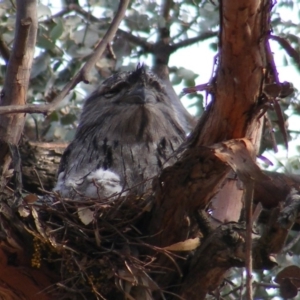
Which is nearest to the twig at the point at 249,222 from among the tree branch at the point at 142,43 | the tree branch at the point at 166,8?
the tree branch at the point at 142,43

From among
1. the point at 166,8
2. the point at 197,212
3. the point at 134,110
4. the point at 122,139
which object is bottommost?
the point at 197,212

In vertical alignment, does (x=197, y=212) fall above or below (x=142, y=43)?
below

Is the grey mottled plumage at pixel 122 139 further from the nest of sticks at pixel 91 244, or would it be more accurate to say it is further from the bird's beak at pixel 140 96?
the nest of sticks at pixel 91 244

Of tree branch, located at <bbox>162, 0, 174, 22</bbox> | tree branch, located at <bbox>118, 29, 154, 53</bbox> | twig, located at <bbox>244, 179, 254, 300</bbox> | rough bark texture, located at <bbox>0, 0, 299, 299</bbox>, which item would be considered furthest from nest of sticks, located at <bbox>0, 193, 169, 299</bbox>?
tree branch, located at <bbox>162, 0, 174, 22</bbox>

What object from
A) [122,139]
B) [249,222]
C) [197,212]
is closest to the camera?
[249,222]

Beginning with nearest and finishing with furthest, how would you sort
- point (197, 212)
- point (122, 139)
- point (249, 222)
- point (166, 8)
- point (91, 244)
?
point (249, 222), point (197, 212), point (91, 244), point (122, 139), point (166, 8)

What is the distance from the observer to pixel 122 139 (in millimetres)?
3564

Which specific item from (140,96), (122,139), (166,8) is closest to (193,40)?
(166,8)

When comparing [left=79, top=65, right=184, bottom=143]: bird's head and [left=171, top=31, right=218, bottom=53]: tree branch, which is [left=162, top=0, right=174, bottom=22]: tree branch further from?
[left=79, top=65, right=184, bottom=143]: bird's head

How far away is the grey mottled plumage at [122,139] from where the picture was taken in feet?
10.7

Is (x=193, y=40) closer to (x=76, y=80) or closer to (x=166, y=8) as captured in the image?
(x=166, y=8)

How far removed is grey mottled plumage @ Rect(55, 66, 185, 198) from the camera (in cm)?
327

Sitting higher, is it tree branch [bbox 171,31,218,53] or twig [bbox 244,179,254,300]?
tree branch [bbox 171,31,218,53]

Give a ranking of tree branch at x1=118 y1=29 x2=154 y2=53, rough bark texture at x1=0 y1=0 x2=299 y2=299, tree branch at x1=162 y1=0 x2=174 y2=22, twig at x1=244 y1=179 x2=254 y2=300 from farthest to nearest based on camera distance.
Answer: tree branch at x1=162 y1=0 x2=174 y2=22, tree branch at x1=118 y1=29 x2=154 y2=53, rough bark texture at x1=0 y1=0 x2=299 y2=299, twig at x1=244 y1=179 x2=254 y2=300
